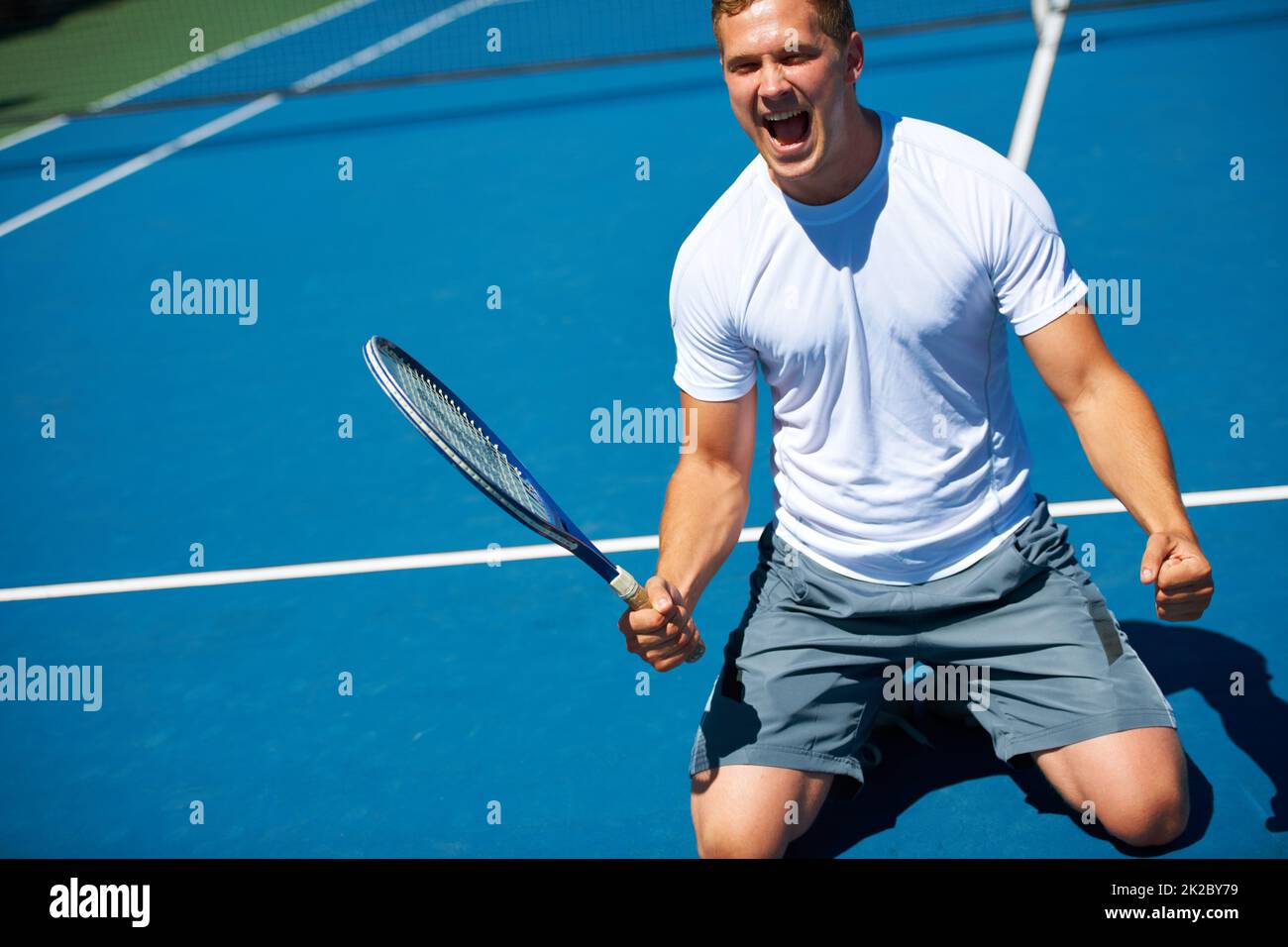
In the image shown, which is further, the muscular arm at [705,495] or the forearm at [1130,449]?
the muscular arm at [705,495]

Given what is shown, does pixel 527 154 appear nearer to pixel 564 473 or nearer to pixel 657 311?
pixel 657 311

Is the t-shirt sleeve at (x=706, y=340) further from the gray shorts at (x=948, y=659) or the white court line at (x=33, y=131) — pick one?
the white court line at (x=33, y=131)

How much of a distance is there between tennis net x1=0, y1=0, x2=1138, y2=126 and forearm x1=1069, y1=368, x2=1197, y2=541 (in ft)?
25.1

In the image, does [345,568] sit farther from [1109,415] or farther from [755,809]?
[1109,415]

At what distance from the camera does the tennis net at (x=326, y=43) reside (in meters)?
11.0

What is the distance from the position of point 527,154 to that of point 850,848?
6.25m

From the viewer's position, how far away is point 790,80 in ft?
10.6

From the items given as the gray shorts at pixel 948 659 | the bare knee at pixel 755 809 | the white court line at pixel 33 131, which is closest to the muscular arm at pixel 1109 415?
the gray shorts at pixel 948 659

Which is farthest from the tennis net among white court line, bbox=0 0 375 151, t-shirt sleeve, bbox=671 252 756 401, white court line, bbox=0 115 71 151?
t-shirt sleeve, bbox=671 252 756 401

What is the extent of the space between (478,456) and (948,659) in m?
1.37

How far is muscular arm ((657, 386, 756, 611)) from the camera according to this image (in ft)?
11.9

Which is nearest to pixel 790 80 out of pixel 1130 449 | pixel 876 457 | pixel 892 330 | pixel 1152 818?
pixel 892 330

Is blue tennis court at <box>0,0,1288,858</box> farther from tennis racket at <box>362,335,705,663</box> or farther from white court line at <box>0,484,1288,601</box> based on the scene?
tennis racket at <box>362,335,705,663</box>

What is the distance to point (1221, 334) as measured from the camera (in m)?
6.05
